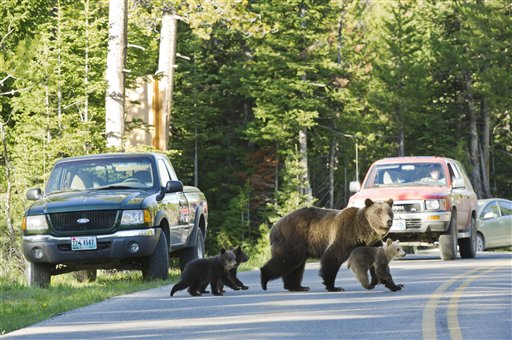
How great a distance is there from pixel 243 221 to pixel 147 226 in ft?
136

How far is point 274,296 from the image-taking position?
15.5 m

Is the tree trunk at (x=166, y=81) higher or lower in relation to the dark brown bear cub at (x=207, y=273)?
higher

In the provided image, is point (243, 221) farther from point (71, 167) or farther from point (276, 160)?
point (71, 167)

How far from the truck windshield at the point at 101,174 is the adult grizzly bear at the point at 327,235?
378 cm

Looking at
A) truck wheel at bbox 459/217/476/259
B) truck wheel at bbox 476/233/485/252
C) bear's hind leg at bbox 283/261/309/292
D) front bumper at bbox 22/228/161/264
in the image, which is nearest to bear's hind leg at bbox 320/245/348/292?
bear's hind leg at bbox 283/261/309/292

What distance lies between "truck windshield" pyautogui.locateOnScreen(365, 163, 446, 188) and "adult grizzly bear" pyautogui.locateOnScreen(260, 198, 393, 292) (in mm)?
9473

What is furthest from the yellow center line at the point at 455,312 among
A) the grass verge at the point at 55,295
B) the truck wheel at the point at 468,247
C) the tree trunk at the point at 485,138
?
the tree trunk at the point at 485,138

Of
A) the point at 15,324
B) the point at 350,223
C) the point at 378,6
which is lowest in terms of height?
the point at 15,324

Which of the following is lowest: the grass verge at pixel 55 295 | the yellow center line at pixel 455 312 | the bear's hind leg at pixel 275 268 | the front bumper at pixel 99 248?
the grass verge at pixel 55 295

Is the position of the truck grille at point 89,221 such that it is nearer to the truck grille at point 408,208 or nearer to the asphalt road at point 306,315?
the asphalt road at point 306,315

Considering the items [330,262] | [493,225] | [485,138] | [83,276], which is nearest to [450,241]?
[83,276]

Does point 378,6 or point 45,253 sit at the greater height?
point 378,6

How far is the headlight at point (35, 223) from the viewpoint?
1780 cm

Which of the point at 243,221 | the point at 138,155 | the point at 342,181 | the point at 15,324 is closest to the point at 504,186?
the point at 342,181
